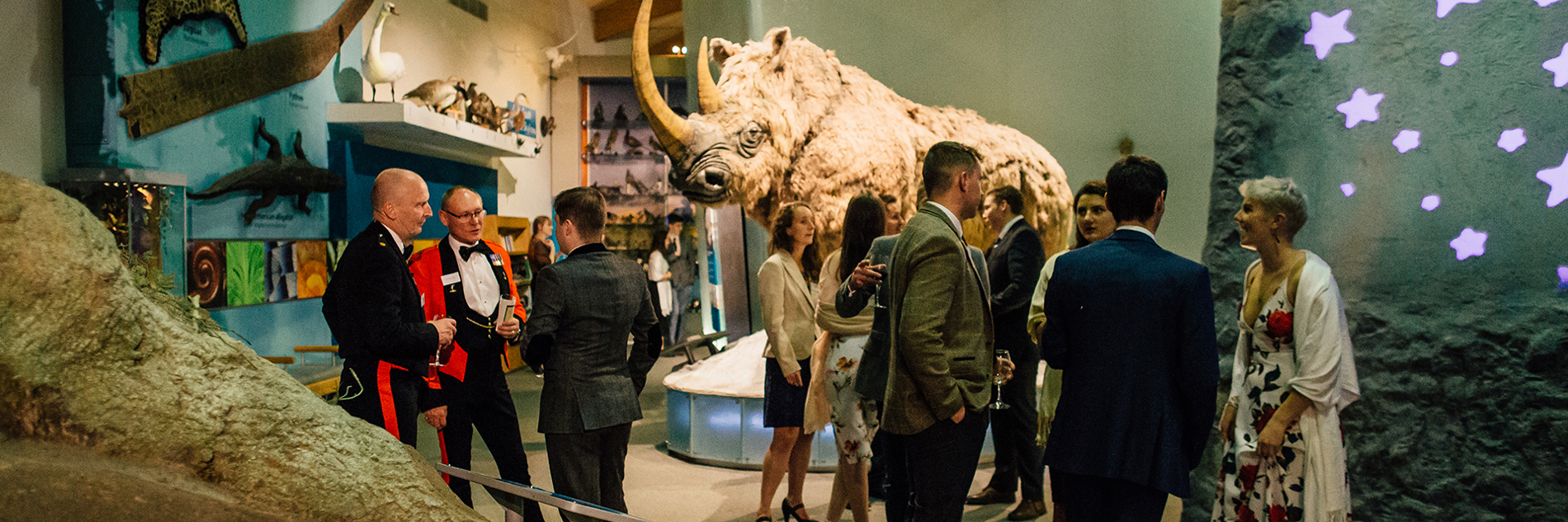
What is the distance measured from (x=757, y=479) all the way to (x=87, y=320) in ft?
11.1

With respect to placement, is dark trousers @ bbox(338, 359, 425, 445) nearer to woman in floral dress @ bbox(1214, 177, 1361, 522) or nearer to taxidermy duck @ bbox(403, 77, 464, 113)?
woman in floral dress @ bbox(1214, 177, 1361, 522)

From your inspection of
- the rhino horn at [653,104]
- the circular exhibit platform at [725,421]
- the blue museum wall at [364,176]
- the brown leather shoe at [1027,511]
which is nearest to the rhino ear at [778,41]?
the rhino horn at [653,104]

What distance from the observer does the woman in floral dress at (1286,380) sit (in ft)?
8.46

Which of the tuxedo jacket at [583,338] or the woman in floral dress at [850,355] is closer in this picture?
the tuxedo jacket at [583,338]

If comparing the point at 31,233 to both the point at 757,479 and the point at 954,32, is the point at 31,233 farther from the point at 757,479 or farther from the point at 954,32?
the point at 954,32

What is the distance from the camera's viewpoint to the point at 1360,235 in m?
3.33

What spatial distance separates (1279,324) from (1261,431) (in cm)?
34

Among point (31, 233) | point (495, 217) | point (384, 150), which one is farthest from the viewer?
point (495, 217)

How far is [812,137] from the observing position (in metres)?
4.83

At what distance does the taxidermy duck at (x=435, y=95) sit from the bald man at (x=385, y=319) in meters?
4.74

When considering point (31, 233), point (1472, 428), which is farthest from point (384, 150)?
point (1472, 428)

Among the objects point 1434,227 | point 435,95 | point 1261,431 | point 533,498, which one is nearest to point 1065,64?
point 1434,227

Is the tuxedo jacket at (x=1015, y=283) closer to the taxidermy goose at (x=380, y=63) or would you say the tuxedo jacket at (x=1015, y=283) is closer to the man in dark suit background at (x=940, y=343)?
the man in dark suit background at (x=940, y=343)

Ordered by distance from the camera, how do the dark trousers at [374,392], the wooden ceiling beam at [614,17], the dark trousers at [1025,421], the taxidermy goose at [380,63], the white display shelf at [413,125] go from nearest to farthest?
the dark trousers at [374,392], the dark trousers at [1025,421], the white display shelf at [413,125], the taxidermy goose at [380,63], the wooden ceiling beam at [614,17]
